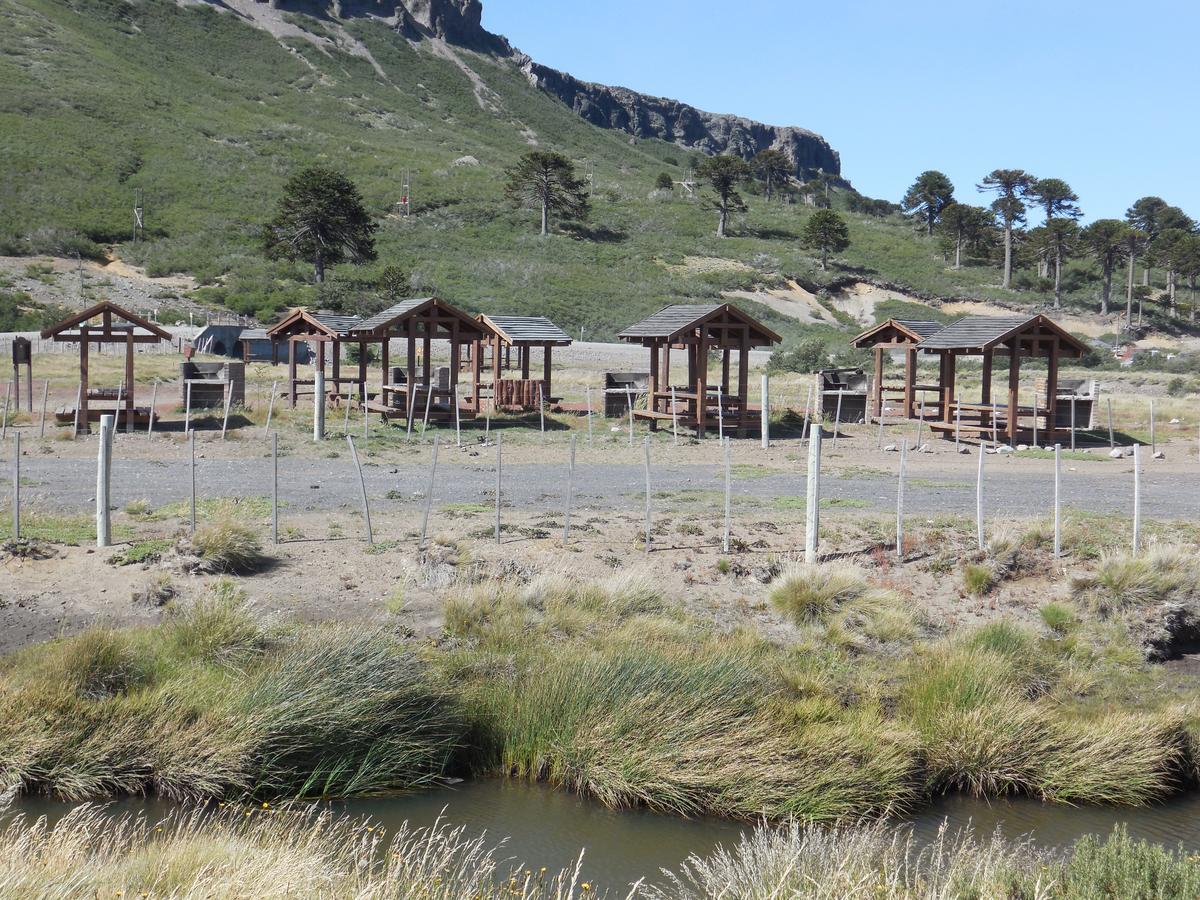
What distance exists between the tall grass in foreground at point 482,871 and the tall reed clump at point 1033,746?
1.57m

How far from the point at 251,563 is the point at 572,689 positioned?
5.17m

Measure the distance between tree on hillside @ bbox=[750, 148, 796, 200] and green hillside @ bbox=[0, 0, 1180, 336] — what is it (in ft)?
40.6

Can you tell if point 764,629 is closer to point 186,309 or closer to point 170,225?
point 186,309

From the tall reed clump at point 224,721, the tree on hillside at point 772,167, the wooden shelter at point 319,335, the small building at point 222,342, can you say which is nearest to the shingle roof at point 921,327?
the wooden shelter at point 319,335

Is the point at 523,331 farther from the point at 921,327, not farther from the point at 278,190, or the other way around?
the point at 278,190

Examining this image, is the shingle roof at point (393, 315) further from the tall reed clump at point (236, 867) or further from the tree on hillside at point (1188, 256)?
the tree on hillside at point (1188, 256)

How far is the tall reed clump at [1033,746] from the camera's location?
8578mm

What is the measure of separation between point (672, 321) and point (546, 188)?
51.5 meters

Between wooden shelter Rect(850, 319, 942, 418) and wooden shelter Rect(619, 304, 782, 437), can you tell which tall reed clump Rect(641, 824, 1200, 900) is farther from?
wooden shelter Rect(850, 319, 942, 418)

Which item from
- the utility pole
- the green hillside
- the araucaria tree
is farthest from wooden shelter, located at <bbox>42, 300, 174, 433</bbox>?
the utility pole

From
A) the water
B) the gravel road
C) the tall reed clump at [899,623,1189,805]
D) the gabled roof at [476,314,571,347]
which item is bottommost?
the water

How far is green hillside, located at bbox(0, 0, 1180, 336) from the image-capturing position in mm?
62531

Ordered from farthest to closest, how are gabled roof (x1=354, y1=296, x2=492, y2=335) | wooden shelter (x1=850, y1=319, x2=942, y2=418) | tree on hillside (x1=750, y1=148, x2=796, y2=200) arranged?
1. tree on hillside (x1=750, y1=148, x2=796, y2=200)
2. wooden shelter (x1=850, y1=319, x2=942, y2=418)
3. gabled roof (x1=354, y1=296, x2=492, y2=335)

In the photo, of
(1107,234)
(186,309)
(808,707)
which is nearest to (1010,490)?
(808,707)
